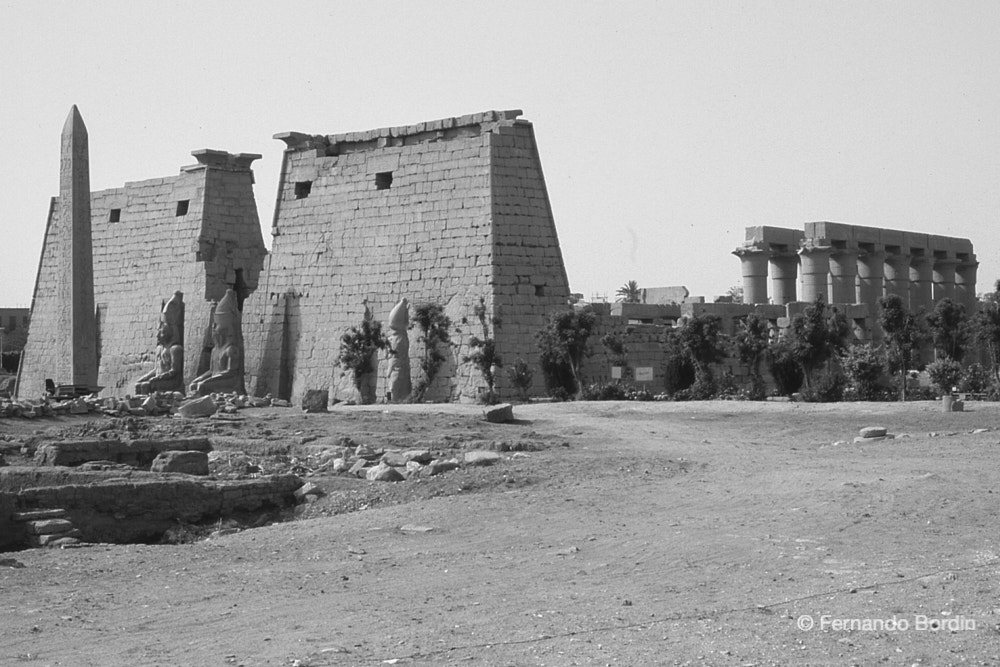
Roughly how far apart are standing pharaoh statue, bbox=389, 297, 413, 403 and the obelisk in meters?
5.63

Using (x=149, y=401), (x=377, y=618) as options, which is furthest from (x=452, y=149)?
(x=377, y=618)

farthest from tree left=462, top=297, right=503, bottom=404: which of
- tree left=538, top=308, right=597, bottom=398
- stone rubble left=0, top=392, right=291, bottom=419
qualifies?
stone rubble left=0, top=392, right=291, bottom=419

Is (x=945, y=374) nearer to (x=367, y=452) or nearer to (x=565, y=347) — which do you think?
(x=565, y=347)

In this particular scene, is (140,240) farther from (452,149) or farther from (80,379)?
(452,149)

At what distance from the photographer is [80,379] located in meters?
26.1

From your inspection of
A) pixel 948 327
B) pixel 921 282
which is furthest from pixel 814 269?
pixel 921 282

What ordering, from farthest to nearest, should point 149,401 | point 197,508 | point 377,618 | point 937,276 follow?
point 937,276 → point 149,401 → point 197,508 → point 377,618

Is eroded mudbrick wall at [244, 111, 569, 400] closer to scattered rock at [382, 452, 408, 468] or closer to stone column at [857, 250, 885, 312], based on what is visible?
scattered rock at [382, 452, 408, 468]

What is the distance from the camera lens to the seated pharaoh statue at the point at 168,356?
29.2 metres

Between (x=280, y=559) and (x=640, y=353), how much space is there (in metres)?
17.0

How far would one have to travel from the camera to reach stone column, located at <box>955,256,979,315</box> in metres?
38.3

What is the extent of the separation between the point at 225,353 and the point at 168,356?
5.14ft

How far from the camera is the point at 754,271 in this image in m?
33.4

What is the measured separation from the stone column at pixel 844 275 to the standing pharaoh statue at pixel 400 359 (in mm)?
12834
